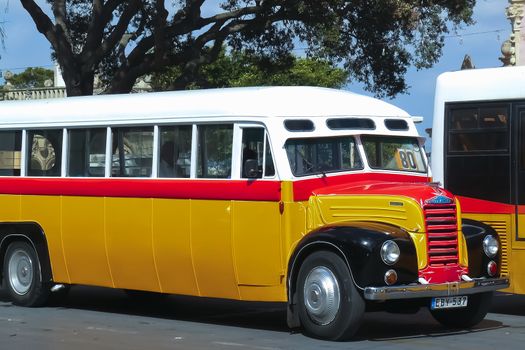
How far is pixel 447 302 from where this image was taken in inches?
452

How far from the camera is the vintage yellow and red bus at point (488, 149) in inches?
536

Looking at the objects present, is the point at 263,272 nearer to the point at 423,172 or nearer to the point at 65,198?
the point at 423,172

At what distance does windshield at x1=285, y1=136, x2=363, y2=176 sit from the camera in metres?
12.0

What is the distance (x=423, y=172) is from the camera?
→ 1318cm

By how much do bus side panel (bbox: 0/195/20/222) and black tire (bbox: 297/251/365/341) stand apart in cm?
504

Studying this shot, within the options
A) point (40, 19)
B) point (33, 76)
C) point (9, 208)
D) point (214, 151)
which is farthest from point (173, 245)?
point (33, 76)

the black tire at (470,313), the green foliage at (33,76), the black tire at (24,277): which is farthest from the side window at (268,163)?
the green foliage at (33,76)

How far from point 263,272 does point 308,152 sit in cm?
141

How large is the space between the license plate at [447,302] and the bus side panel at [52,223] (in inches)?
205

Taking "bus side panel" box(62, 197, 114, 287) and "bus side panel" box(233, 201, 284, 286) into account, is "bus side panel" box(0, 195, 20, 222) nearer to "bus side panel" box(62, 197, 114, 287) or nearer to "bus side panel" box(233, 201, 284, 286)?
"bus side panel" box(62, 197, 114, 287)

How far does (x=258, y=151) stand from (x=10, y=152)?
14.8 feet

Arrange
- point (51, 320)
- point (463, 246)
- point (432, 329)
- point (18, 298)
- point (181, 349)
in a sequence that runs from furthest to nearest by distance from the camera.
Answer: point (18, 298), point (51, 320), point (432, 329), point (463, 246), point (181, 349)

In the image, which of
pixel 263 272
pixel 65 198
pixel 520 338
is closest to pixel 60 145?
pixel 65 198

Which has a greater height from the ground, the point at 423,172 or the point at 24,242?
the point at 423,172
